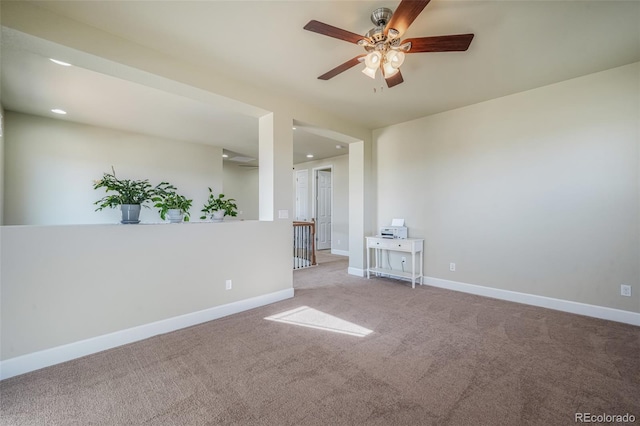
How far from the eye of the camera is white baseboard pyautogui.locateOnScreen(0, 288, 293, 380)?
Answer: 194cm

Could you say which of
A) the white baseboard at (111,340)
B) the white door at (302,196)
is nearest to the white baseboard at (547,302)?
the white baseboard at (111,340)

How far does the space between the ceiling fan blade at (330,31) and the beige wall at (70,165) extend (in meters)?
4.07

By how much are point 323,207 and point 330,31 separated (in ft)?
20.7

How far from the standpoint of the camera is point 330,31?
1.84m

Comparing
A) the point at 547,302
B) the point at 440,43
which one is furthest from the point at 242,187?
→ the point at 547,302

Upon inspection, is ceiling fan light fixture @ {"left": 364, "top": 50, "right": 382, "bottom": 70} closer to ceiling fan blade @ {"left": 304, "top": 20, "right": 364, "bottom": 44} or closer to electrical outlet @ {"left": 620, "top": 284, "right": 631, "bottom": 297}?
ceiling fan blade @ {"left": 304, "top": 20, "right": 364, "bottom": 44}

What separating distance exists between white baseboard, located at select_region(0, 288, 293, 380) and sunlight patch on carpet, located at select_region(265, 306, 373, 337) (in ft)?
1.63

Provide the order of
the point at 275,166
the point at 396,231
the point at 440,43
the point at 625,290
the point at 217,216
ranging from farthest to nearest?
the point at 396,231 → the point at 275,166 → the point at 217,216 → the point at 625,290 → the point at 440,43

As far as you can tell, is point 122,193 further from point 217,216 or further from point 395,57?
point 395,57

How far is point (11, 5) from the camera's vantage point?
1.90m

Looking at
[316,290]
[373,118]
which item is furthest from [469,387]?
[373,118]

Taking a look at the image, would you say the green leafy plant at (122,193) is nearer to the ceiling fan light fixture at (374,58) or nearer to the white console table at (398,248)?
the ceiling fan light fixture at (374,58)

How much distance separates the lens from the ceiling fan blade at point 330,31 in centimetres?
177

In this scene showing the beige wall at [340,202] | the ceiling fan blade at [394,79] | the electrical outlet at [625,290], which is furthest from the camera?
the beige wall at [340,202]
